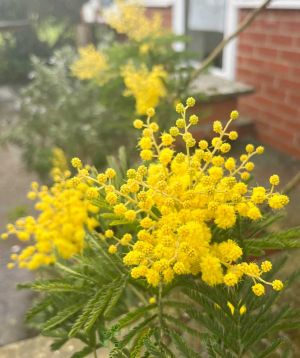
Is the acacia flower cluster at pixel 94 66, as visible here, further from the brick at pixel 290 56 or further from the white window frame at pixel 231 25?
the brick at pixel 290 56

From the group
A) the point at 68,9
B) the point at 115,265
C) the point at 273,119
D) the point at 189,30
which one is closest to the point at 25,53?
the point at 68,9

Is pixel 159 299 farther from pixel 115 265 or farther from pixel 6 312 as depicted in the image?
pixel 6 312

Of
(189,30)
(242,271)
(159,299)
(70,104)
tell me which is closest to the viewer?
(242,271)

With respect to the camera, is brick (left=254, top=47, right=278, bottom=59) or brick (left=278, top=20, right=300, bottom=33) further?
brick (left=254, top=47, right=278, bottom=59)

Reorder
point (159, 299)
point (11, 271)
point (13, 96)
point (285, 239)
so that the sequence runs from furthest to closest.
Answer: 1. point (13, 96)
2. point (11, 271)
3. point (159, 299)
4. point (285, 239)

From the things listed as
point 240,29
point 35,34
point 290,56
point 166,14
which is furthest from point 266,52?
point 35,34

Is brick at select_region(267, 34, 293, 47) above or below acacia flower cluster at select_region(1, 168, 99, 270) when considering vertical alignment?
above

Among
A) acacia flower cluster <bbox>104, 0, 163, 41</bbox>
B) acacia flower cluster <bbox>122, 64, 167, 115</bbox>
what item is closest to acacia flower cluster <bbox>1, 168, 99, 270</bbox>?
acacia flower cluster <bbox>122, 64, 167, 115</bbox>

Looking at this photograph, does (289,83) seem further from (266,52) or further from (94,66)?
(94,66)

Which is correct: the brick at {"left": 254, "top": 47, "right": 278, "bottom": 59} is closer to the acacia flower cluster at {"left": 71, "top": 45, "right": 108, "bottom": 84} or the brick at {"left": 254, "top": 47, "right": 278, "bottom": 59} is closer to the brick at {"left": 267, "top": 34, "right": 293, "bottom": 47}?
the brick at {"left": 267, "top": 34, "right": 293, "bottom": 47}
